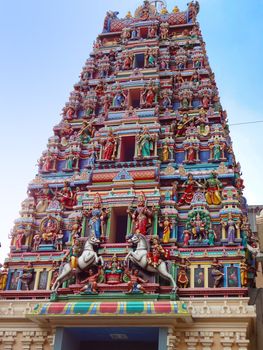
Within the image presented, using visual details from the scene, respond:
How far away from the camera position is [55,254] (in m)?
21.7

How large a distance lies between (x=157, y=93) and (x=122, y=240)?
8.67 metres

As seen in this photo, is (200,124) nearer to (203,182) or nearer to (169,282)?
(203,182)

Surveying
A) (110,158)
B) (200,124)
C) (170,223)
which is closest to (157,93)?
(200,124)

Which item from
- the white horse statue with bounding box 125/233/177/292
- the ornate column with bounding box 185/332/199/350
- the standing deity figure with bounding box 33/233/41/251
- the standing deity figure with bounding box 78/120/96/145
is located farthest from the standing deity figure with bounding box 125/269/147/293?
the standing deity figure with bounding box 78/120/96/145

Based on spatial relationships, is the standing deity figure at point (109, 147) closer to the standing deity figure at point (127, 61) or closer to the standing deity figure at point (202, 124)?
the standing deity figure at point (202, 124)

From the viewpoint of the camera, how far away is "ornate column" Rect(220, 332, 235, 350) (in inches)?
704

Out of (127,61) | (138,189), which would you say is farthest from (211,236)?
(127,61)

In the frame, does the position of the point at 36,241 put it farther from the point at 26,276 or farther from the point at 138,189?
the point at 138,189

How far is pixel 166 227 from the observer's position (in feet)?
69.7

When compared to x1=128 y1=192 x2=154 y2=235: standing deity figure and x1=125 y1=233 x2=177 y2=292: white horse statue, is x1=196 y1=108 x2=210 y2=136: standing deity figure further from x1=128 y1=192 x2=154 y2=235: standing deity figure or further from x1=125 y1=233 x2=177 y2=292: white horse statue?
x1=125 y1=233 x2=177 y2=292: white horse statue

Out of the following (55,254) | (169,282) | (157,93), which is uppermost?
(157,93)

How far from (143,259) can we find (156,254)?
62cm

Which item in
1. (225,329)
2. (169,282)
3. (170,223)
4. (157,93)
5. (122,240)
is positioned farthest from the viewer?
(157,93)

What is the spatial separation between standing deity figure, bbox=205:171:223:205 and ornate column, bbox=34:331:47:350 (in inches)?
350
